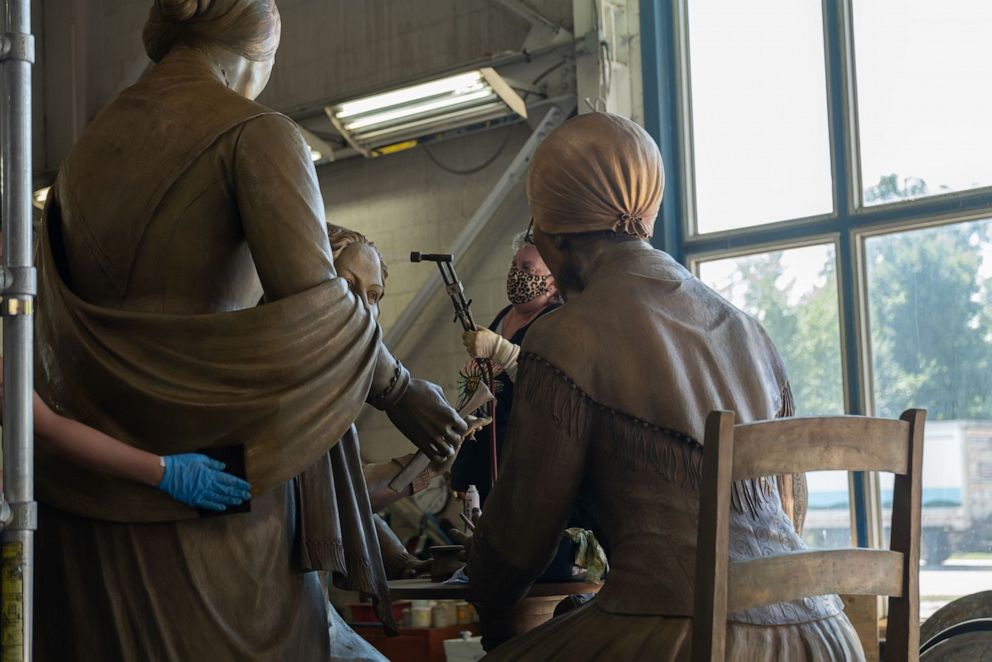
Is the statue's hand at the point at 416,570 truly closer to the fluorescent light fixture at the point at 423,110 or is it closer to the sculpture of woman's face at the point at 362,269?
the sculpture of woman's face at the point at 362,269

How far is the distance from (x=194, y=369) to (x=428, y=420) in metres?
0.54

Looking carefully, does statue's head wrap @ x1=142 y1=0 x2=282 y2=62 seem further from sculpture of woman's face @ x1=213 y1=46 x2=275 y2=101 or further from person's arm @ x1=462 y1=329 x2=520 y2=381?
person's arm @ x1=462 y1=329 x2=520 y2=381

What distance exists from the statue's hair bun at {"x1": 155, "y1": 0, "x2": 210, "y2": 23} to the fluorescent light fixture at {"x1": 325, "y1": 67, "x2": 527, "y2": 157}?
5.63 m

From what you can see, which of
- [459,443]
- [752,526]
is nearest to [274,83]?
[459,443]

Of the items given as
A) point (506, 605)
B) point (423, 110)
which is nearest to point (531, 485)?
point (506, 605)

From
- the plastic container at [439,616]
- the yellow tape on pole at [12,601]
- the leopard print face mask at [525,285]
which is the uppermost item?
the leopard print face mask at [525,285]

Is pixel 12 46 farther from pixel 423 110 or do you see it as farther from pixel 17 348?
pixel 423 110

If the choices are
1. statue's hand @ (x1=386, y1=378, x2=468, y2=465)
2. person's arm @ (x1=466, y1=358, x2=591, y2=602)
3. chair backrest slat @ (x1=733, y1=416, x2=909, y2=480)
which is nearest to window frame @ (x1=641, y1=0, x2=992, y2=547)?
statue's hand @ (x1=386, y1=378, x2=468, y2=465)

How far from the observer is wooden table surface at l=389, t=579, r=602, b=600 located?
7.48 ft

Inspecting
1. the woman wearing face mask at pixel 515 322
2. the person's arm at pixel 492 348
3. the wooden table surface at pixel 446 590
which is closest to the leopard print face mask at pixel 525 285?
the woman wearing face mask at pixel 515 322

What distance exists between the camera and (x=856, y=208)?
6.71 meters

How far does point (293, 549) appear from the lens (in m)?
2.18

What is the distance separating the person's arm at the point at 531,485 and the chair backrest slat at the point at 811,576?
1.21ft

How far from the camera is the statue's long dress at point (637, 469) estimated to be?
185 centimetres
